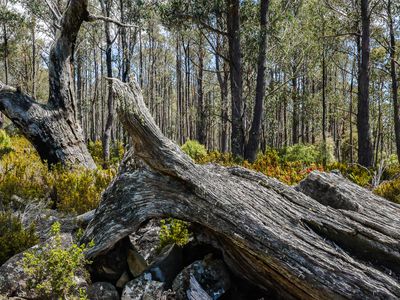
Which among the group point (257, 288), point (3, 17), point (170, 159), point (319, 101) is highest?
point (3, 17)

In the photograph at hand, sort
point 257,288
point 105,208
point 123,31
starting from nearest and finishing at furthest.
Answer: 1. point 257,288
2. point 105,208
3. point 123,31

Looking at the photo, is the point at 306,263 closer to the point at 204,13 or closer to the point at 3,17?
the point at 204,13

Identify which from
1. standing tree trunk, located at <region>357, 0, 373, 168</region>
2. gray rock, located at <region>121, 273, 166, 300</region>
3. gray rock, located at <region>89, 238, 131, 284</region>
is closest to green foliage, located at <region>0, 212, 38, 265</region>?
gray rock, located at <region>89, 238, 131, 284</region>

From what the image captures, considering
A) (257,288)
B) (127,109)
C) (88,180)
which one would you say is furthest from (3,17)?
(257,288)

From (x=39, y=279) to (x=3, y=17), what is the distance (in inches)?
738

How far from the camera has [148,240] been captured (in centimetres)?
423

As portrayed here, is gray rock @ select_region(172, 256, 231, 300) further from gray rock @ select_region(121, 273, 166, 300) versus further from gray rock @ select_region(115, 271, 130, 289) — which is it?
gray rock @ select_region(115, 271, 130, 289)

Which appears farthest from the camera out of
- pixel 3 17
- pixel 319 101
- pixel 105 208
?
pixel 319 101

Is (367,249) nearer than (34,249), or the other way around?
(367,249)

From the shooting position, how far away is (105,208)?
3.82 m

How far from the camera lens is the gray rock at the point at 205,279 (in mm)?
3219

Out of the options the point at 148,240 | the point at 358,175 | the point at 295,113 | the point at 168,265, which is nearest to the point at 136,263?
the point at 168,265

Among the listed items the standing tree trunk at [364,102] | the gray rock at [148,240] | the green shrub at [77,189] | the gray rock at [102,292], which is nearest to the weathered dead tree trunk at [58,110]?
the green shrub at [77,189]

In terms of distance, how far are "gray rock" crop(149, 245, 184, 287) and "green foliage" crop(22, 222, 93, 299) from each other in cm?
64
